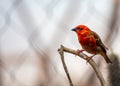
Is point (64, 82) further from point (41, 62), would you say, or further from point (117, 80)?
point (117, 80)

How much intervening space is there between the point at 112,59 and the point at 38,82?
22cm

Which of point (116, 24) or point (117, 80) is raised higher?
point (116, 24)

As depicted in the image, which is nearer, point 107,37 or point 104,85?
point 104,85

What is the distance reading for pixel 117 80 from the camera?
0.44 m

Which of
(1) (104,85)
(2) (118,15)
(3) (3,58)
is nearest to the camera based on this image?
(1) (104,85)

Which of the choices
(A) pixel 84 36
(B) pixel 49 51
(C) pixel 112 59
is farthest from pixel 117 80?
(A) pixel 84 36

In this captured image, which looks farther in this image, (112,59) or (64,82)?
(64,82)

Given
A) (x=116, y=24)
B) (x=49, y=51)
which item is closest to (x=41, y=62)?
(x=49, y=51)

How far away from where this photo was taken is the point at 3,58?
0.55 meters

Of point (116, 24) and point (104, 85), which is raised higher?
point (116, 24)

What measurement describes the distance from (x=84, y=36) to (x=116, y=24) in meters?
0.09

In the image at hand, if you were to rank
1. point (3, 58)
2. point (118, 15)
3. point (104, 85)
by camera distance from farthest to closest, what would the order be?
point (118, 15), point (3, 58), point (104, 85)

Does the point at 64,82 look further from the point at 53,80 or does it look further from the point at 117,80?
the point at 117,80

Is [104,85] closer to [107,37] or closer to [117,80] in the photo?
[117,80]
